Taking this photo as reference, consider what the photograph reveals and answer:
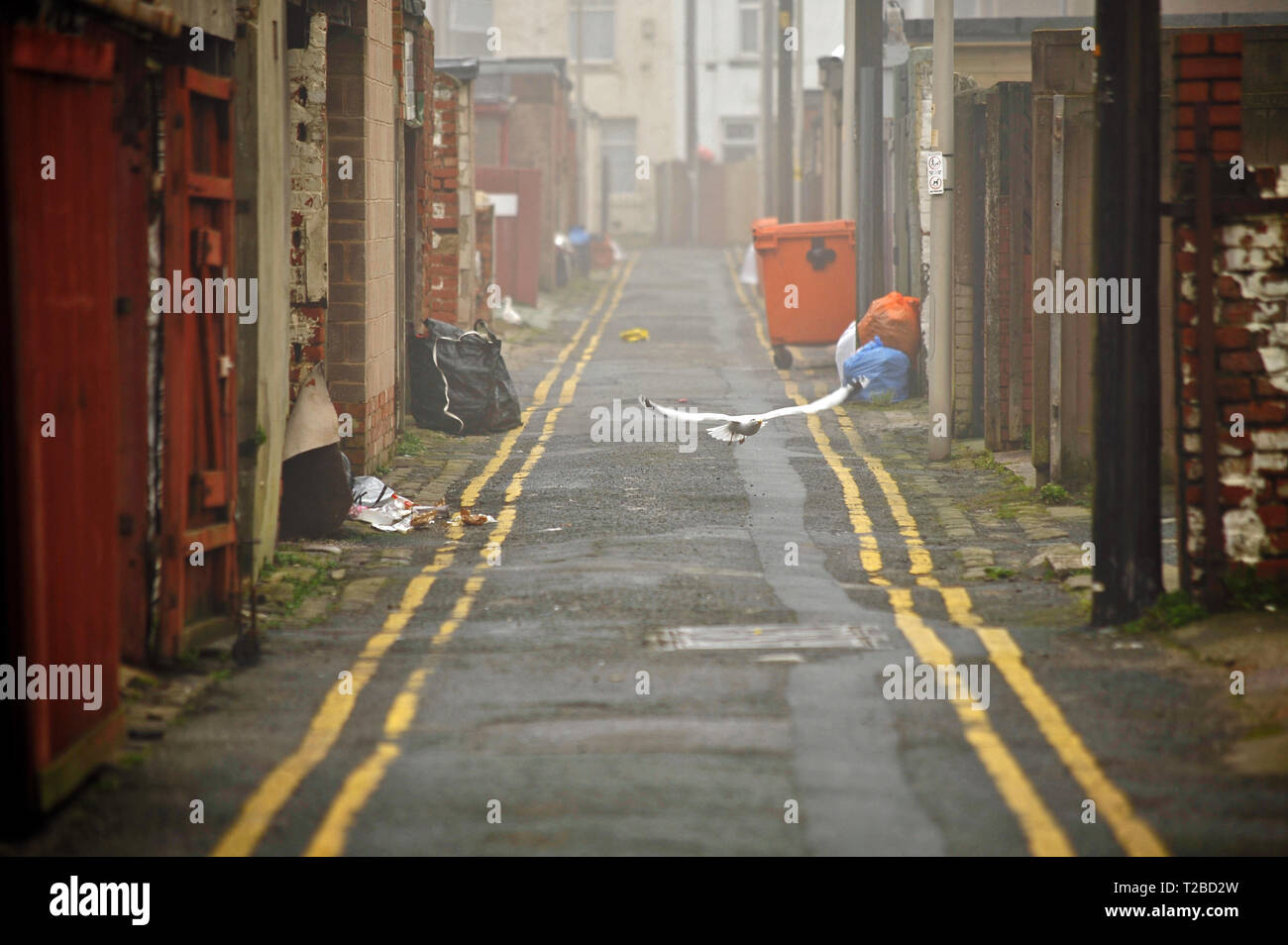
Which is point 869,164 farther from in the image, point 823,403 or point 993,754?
point 993,754

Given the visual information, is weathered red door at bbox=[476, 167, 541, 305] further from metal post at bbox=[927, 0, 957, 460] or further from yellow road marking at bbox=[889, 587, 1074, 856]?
yellow road marking at bbox=[889, 587, 1074, 856]

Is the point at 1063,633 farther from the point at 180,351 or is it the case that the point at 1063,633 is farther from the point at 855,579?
the point at 180,351

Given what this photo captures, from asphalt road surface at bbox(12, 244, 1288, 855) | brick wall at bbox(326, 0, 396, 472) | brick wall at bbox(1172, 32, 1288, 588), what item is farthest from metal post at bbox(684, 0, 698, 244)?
brick wall at bbox(1172, 32, 1288, 588)

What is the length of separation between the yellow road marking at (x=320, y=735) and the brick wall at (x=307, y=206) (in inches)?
65.2

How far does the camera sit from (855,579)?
946cm

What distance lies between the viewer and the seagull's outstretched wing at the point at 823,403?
17.3 metres

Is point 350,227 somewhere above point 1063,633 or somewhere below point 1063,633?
above

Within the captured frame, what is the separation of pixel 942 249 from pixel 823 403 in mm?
4255

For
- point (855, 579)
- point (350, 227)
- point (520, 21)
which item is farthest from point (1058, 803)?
point (520, 21)

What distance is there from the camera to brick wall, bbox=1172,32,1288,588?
8.08 meters

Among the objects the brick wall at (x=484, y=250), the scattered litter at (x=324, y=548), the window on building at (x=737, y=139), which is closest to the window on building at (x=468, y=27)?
the window on building at (x=737, y=139)

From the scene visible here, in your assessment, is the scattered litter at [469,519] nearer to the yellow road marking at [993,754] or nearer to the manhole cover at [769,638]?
the yellow road marking at [993,754]

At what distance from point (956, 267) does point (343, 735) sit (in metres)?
9.65

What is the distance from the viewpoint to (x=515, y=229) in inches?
1191
